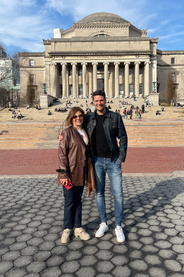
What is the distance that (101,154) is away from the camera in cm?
389

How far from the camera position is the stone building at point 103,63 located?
57031 mm

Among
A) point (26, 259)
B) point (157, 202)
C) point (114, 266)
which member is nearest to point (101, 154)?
point (114, 266)

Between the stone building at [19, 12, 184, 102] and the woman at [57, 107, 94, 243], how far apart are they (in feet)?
171

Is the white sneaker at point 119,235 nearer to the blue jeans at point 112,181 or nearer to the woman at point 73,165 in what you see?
the blue jeans at point 112,181

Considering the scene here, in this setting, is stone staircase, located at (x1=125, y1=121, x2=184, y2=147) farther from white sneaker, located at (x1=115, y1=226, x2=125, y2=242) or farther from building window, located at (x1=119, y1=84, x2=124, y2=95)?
building window, located at (x1=119, y1=84, x2=124, y2=95)

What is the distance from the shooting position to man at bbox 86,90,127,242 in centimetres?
383

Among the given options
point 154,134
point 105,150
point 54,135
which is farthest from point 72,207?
point 154,134

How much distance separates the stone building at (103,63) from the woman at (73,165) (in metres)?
52.2

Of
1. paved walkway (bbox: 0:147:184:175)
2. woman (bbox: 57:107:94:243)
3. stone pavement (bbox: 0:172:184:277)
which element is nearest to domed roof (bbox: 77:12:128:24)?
paved walkway (bbox: 0:147:184:175)

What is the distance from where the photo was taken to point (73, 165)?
11.9 feet

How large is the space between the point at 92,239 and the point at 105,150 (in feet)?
5.32

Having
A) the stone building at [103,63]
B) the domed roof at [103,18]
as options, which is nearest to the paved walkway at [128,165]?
the stone building at [103,63]

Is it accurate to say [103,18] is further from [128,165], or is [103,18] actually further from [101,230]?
[101,230]

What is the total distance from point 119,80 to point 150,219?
199 ft
